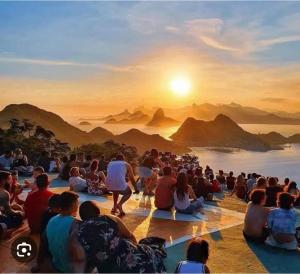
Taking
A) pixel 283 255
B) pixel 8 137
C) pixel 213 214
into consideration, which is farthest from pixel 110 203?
pixel 8 137

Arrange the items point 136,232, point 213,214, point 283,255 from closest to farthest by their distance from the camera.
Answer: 1. point 283,255
2. point 136,232
3. point 213,214

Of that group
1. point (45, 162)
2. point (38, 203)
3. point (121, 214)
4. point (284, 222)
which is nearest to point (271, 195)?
point (284, 222)

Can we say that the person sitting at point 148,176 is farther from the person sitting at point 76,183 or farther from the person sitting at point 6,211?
the person sitting at point 6,211

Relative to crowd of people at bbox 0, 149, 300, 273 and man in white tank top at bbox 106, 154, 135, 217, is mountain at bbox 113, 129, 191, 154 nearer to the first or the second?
crowd of people at bbox 0, 149, 300, 273

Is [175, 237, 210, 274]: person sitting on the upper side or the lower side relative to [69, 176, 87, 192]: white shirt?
upper

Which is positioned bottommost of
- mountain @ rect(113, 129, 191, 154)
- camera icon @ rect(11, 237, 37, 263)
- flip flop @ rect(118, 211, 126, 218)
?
camera icon @ rect(11, 237, 37, 263)

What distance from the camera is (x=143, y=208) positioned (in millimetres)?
10203

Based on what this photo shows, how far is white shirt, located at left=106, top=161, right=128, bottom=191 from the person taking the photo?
9312 mm

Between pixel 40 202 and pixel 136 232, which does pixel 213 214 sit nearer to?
pixel 136 232

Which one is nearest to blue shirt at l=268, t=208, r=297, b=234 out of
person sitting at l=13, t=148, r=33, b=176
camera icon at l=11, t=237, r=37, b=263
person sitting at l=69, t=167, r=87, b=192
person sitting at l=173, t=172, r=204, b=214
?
person sitting at l=173, t=172, r=204, b=214

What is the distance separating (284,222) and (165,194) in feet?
11.3

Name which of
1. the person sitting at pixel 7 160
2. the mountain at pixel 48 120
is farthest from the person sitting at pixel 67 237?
the mountain at pixel 48 120

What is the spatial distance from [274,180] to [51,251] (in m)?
6.69

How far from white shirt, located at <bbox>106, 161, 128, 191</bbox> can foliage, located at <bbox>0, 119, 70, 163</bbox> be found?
31.6m
